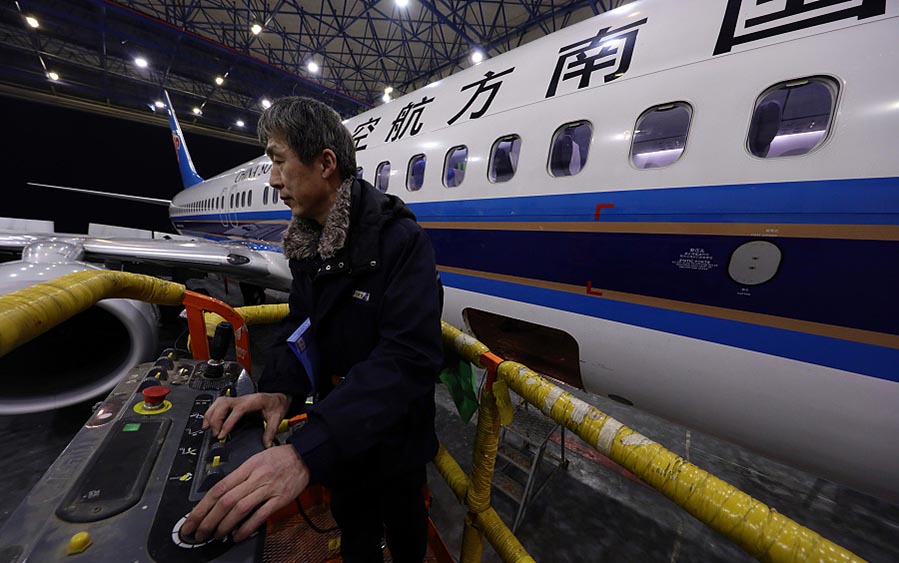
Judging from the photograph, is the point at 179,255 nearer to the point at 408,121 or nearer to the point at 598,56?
the point at 408,121

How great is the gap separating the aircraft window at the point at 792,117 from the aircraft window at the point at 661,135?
0.95 ft

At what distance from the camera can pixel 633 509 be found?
2.79m

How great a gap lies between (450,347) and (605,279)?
1002mm

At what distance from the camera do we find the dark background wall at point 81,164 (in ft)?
46.6

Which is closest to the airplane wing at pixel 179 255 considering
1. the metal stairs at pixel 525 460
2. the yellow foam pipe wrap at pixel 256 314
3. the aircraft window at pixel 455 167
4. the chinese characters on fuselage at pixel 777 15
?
→ the yellow foam pipe wrap at pixel 256 314

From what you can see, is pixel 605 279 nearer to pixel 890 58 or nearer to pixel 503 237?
pixel 503 237

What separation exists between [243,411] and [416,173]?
109 inches

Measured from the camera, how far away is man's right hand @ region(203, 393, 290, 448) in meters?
1.10

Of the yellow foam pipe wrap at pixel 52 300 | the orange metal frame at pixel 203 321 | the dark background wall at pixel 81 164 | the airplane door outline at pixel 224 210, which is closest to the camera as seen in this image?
the yellow foam pipe wrap at pixel 52 300

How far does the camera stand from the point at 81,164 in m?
15.6

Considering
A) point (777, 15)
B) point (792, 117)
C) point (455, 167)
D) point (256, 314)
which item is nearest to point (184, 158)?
point (256, 314)

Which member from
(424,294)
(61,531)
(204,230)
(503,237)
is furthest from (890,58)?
(204,230)

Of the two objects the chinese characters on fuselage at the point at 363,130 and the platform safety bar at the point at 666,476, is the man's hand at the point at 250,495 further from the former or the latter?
the chinese characters on fuselage at the point at 363,130

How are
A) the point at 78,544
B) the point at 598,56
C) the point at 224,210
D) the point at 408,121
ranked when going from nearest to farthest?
the point at 78,544 < the point at 598,56 < the point at 408,121 < the point at 224,210
